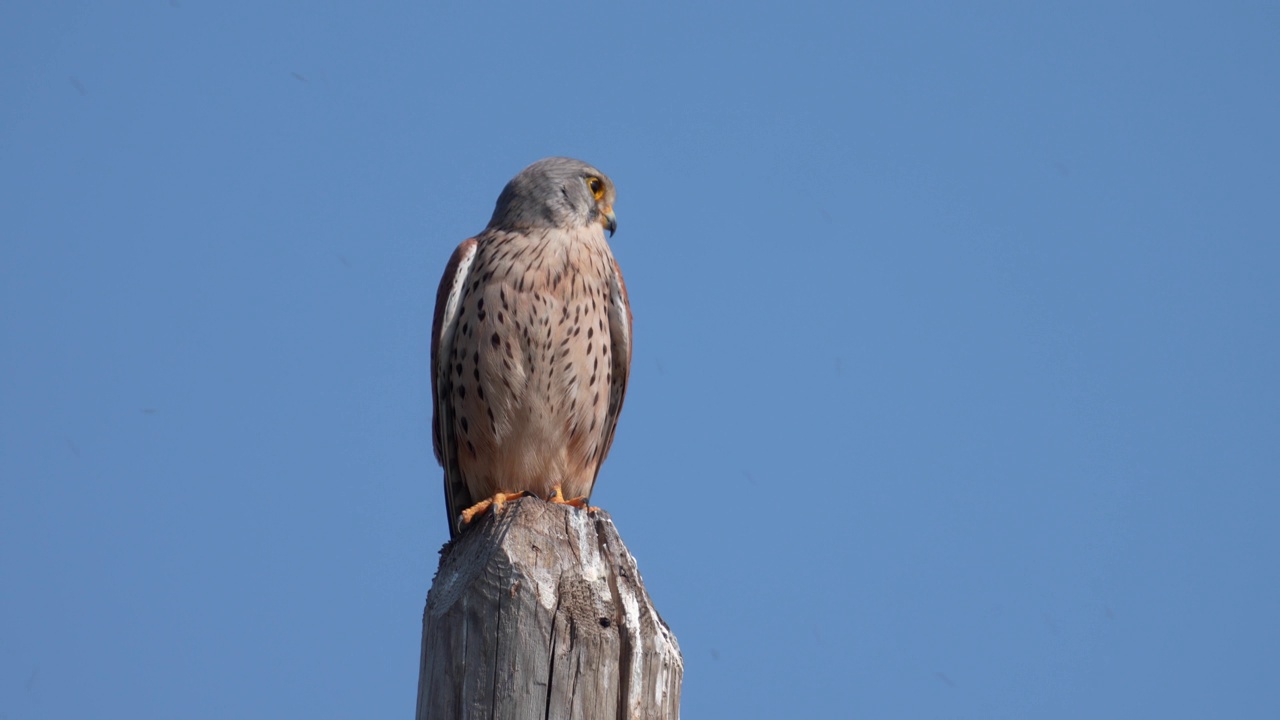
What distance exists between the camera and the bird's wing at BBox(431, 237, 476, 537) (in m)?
5.13

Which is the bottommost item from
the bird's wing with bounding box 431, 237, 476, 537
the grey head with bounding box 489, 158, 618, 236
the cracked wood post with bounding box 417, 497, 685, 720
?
the cracked wood post with bounding box 417, 497, 685, 720

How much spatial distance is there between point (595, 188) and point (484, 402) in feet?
3.87

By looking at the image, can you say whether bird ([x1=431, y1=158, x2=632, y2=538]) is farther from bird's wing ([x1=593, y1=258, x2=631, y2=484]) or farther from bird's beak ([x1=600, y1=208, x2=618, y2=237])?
bird's beak ([x1=600, y1=208, x2=618, y2=237])

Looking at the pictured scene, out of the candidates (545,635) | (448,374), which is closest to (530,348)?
(448,374)

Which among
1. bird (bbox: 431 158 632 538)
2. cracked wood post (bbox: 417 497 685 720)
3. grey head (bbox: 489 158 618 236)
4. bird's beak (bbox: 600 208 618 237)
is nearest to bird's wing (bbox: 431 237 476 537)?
bird (bbox: 431 158 632 538)

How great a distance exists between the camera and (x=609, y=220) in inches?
222

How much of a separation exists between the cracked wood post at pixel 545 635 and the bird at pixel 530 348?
2.08 m

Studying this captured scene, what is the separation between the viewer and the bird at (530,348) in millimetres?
4988

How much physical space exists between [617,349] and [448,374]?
0.72 metres

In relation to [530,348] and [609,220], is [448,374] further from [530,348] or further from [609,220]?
[609,220]

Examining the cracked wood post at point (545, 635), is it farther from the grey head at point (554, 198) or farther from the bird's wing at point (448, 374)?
the grey head at point (554, 198)

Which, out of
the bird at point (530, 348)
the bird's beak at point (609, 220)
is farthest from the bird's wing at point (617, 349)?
the bird's beak at point (609, 220)

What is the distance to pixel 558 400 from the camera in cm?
504

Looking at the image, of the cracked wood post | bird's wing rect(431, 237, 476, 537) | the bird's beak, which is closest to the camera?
the cracked wood post
